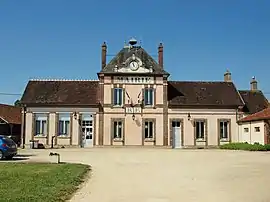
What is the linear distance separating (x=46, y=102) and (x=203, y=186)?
2774 cm

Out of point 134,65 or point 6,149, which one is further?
point 134,65

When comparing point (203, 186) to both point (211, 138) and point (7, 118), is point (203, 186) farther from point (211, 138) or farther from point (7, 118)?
point (7, 118)

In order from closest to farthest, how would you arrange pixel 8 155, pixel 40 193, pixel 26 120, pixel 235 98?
pixel 40 193 < pixel 8 155 < pixel 26 120 < pixel 235 98

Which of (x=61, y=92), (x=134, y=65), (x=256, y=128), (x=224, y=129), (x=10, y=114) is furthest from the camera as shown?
(x=10, y=114)

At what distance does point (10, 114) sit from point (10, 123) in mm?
3419

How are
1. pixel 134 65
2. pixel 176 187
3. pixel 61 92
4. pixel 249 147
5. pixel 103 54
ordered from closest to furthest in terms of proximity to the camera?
pixel 176 187 → pixel 249 147 → pixel 134 65 → pixel 61 92 → pixel 103 54

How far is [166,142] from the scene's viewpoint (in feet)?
119

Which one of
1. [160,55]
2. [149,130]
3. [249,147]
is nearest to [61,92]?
[149,130]

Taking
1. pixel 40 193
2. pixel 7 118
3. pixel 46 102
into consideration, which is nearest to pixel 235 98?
pixel 46 102

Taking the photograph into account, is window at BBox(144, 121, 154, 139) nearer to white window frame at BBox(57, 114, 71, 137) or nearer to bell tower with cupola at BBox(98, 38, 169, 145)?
bell tower with cupola at BBox(98, 38, 169, 145)

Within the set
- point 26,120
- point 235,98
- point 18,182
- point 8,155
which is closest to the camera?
point 18,182

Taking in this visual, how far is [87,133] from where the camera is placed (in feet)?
119

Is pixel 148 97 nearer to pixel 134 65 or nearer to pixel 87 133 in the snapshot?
pixel 134 65

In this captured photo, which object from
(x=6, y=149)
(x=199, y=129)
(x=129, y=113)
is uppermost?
(x=129, y=113)
